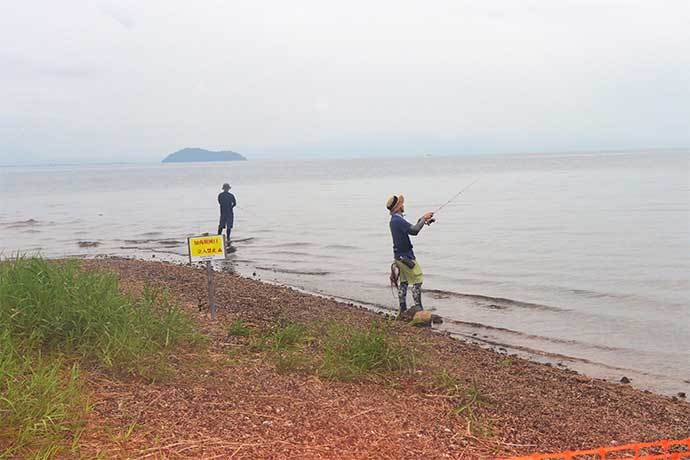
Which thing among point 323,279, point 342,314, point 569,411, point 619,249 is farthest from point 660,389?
point 619,249

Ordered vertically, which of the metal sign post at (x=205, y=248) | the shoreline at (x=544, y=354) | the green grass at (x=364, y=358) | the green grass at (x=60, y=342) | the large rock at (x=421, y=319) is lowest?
Result: the shoreline at (x=544, y=354)

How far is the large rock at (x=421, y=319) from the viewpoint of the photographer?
10859 millimetres

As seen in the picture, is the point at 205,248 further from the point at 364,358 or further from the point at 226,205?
the point at 226,205

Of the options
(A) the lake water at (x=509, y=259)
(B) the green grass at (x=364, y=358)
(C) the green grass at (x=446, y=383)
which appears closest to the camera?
(C) the green grass at (x=446, y=383)

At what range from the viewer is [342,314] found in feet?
36.0

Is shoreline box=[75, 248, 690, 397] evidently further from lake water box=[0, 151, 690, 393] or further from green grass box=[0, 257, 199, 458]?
green grass box=[0, 257, 199, 458]

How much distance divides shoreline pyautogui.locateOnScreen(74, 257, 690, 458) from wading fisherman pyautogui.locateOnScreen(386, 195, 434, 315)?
1.32 metres

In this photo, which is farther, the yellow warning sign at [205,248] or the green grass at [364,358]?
the yellow warning sign at [205,248]

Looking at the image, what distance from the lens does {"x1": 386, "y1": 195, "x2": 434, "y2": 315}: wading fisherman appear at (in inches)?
409

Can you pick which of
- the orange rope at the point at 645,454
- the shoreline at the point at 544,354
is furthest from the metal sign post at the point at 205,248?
the orange rope at the point at 645,454

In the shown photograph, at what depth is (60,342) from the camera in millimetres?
6000

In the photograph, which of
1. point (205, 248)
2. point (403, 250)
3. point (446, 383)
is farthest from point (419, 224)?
point (446, 383)

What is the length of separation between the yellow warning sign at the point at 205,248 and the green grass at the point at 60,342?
2.96ft

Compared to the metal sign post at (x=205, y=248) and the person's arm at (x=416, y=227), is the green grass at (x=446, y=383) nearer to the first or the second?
the metal sign post at (x=205, y=248)
